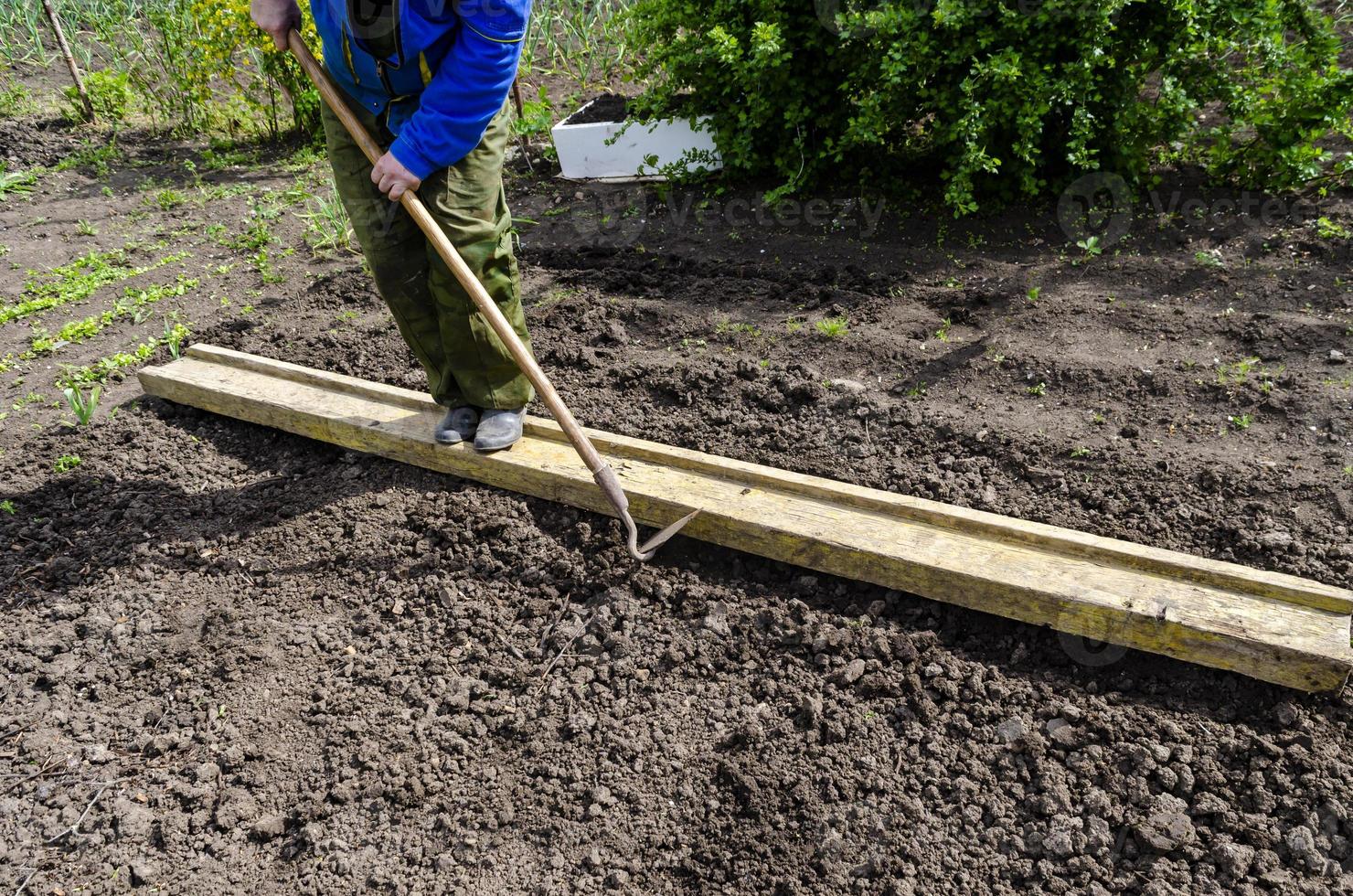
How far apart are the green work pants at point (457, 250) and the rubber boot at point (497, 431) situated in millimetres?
45

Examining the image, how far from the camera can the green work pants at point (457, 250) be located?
8.87 feet

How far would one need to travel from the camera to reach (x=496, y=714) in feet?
7.78

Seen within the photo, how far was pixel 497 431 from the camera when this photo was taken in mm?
3014

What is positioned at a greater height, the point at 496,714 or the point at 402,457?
the point at 402,457

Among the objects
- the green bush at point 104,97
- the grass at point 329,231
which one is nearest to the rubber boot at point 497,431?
the grass at point 329,231

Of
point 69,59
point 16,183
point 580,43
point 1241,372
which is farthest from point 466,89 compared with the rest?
point 69,59

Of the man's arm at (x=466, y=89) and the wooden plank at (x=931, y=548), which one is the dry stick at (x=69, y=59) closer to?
the wooden plank at (x=931, y=548)

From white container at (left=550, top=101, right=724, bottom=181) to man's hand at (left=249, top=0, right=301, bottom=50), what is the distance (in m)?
2.43

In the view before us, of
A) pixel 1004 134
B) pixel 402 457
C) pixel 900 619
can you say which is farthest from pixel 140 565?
pixel 1004 134

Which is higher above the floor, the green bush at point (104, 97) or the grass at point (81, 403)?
the green bush at point (104, 97)

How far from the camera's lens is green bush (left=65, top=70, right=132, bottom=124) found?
6.85 m

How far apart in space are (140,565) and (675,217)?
302 cm

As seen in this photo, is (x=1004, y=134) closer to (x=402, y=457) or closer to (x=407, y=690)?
(x=402, y=457)

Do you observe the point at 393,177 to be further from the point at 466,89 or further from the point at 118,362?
the point at 118,362
